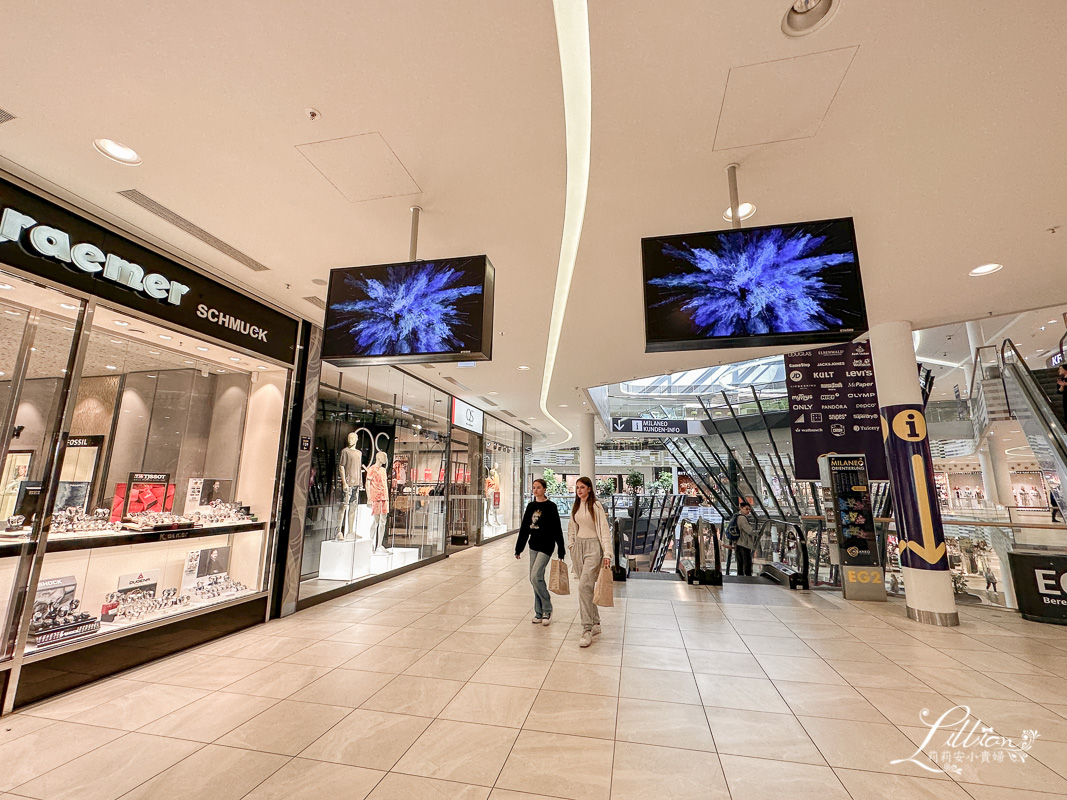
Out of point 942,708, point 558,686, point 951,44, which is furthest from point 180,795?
point 951,44

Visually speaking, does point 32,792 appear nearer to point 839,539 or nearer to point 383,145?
point 383,145

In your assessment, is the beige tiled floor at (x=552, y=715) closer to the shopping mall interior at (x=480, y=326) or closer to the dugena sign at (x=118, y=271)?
the shopping mall interior at (x=480, y=326)

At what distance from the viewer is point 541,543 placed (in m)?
5.20

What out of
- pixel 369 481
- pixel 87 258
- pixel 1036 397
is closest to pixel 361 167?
pixel 87 258

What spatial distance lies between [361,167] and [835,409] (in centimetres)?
647

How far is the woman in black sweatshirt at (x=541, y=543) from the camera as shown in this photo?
5.10 m

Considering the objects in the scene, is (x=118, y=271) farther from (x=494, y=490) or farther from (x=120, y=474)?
(x=494, y=490)

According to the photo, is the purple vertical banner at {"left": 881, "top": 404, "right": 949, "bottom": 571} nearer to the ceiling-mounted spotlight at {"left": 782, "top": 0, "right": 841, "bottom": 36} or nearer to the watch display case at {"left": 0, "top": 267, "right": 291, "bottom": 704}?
the ceiling-mounted spotlight at {"left": 782, "top": 0, "right": 841, "bottom": 36}

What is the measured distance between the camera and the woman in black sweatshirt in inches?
201

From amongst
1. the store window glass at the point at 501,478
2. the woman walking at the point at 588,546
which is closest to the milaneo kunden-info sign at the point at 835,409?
the woman walking at the point at 588,546

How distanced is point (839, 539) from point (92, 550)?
27.1 feet

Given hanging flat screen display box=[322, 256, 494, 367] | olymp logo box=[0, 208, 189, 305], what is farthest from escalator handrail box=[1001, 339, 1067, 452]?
olymp logo box=[0, 208, 189, 305]

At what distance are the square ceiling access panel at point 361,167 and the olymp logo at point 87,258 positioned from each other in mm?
2025

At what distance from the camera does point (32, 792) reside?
86.7 inches
